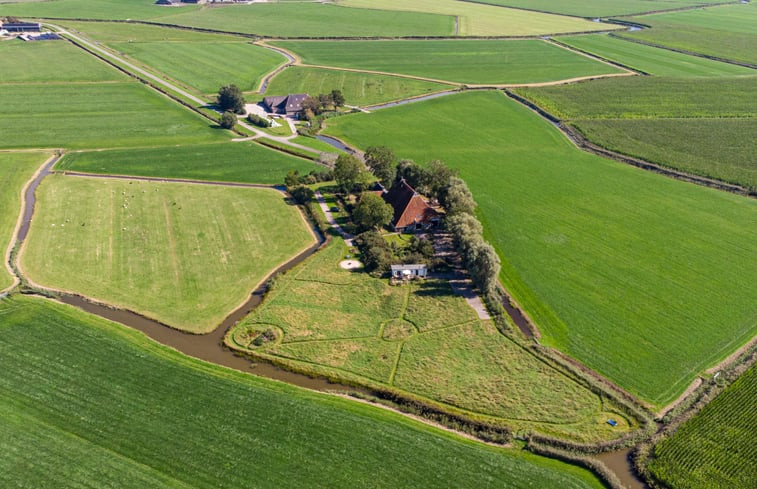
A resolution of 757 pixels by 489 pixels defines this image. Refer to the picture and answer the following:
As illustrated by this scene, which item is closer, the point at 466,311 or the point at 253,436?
→ the point at 253,436

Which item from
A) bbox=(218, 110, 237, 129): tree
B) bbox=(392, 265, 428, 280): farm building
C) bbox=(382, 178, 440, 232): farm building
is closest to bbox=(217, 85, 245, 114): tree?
bbox=(218, 110, 237, 129): tree

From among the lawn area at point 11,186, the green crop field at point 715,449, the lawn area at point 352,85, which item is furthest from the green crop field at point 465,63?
the green crop field at point 715,449

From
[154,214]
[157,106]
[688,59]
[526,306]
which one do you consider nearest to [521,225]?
[526,306]

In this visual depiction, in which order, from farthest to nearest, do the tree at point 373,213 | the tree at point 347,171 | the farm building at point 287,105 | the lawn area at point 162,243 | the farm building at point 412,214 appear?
1. the farm building at point 287,105
2. the tree at point 347,171
3. the farm building at point 412,214
4. the tree at point 373,213
5. the lawn area at point 162,243

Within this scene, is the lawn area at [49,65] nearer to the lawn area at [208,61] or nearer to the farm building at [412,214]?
the lawn area at [208,61]

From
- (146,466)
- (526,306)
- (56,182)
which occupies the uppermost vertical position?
(56,182)

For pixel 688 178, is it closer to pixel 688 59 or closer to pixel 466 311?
pixel 466 311

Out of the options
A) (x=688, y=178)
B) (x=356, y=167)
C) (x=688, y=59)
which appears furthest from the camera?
(x=688, y=59)

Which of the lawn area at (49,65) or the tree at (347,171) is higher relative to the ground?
the lawn area at (49,65)
